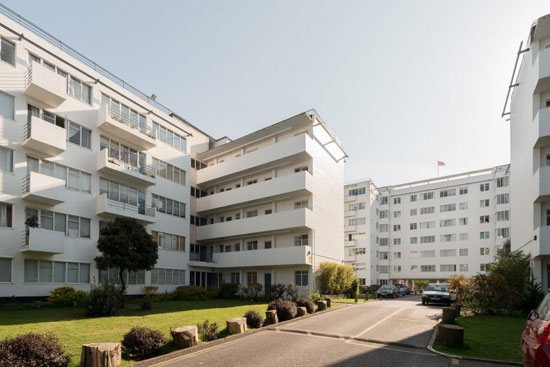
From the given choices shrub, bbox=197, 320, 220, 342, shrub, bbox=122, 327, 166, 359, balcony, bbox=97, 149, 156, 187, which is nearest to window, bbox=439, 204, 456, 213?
balcony, bbox=97, 149, 156, 187

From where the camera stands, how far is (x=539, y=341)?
229 inches

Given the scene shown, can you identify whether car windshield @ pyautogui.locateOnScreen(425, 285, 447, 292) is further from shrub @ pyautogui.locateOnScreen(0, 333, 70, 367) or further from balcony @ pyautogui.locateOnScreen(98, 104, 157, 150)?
shrub @ pyautogui.locateOnScreen(0, 333, 70, 367)

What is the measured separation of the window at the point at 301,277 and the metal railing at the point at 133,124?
56.3 feet

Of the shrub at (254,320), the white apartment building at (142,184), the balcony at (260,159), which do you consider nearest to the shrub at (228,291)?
the white apartment building at (142,184)

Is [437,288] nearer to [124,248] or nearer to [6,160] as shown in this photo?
[124,248]

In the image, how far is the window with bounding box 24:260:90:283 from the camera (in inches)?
883

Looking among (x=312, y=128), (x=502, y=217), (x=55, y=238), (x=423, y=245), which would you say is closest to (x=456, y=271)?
(x=423, y=245)

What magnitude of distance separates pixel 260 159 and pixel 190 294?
44.4 ft

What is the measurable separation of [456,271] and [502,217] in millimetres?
11474

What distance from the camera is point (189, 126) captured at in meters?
39.9

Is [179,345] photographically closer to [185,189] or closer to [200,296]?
[200,296]

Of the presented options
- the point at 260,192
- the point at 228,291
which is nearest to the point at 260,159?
the point at 260,192

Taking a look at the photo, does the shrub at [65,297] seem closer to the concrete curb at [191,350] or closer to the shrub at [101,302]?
the shrub at [101,302]

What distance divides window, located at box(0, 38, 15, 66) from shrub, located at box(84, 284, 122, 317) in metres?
15.0
